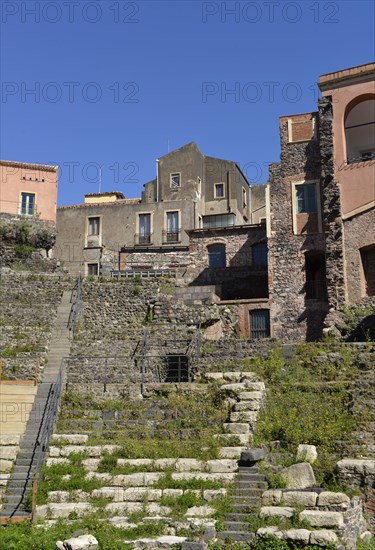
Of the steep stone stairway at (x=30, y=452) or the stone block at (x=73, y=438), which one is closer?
the steep stone stairway at (x=30, y=452)

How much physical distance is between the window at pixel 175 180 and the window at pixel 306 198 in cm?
1881

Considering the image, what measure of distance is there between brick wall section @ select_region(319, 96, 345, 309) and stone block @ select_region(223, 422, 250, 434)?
12655mm

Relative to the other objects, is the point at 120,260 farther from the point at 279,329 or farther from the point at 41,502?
the point at 41,502

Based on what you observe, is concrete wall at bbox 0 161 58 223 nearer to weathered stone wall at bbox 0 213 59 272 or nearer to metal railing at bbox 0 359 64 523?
weathered stone wall at bbox 0 213 59 272

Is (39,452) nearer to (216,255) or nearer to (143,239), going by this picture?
(216,255)

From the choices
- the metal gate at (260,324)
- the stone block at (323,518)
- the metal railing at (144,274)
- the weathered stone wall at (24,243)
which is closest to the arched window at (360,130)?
the metal gate at (260,324)

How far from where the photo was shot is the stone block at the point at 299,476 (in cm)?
1345

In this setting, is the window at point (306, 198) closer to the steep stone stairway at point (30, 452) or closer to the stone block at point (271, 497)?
the steep stone stairway at point (30, 452)

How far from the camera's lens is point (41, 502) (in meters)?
13.8

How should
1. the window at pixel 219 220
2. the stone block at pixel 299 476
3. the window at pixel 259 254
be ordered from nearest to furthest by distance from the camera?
the stone block at pixel 299 476, the window at pixel 259 254, the window at pixel 219 220

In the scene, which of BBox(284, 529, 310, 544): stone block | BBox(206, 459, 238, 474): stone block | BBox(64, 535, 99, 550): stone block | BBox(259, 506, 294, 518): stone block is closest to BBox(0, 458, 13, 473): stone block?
BBox(64, 535, 99, 550): stone block

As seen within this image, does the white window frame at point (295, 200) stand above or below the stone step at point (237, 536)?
above

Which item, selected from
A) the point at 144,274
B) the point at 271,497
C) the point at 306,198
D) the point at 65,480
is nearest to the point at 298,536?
the point at 271,497

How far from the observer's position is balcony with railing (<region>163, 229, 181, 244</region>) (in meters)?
43.5
